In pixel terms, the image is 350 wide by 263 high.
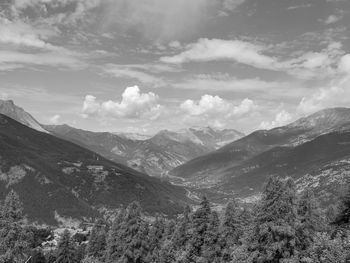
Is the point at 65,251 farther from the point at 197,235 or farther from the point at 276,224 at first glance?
the point at 276,224

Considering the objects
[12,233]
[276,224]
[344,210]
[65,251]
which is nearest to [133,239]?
[12,233]

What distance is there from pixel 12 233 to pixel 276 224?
37.7 metres

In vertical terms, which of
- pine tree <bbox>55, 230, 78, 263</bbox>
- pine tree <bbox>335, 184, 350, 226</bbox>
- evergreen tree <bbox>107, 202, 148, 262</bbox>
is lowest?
pine tree <bbox>55, 230, 78, 263</bbox>

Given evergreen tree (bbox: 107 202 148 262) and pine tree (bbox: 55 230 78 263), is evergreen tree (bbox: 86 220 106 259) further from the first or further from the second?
evergreen tree (bbox: 107 202 148 262)

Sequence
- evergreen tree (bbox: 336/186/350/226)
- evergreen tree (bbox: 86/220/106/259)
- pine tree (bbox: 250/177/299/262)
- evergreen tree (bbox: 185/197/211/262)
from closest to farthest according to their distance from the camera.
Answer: pine tree (bbox: 250/177/299/262)
evergreen tree (bbox: 185/197/211/262)
evergreen tree (bbox: 336/186/350/226)
evergreen tree (bbox: 86/220/106/259)

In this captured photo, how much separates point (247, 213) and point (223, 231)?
71.7 feet

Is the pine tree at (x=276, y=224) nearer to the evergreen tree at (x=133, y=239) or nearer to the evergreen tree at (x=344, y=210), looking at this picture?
the evergreen tree at (x=344, y=210)

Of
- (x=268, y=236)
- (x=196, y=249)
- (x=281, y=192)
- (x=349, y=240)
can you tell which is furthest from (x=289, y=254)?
(x=196, y=249)

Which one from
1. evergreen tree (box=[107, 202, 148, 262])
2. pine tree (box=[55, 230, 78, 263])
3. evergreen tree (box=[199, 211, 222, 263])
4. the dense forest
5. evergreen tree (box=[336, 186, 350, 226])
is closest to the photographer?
the dense forest

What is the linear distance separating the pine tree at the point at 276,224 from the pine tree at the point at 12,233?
33.4 m

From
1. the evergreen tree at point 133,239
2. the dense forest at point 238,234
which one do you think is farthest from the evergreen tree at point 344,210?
the evergreen tree at point 133,239

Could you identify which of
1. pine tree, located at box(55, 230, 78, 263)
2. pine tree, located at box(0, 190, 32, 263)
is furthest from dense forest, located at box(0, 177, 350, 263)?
pine tree, located at box(55, 230, 78, 263)

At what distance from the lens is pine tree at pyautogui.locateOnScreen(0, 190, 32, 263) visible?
180ft

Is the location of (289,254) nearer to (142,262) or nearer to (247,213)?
(142,262)
